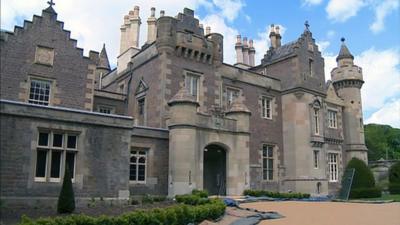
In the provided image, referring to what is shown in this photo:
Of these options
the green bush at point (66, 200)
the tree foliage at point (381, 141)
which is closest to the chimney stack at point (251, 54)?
the green bush at point (66, 200)

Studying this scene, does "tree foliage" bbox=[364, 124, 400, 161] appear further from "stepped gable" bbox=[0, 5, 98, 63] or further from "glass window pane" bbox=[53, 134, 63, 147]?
"glass window pane" bbox=[53, 134, 63, 147]

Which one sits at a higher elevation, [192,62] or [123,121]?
[192,62]

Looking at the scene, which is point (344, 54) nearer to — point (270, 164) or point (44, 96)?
point (270, 164)

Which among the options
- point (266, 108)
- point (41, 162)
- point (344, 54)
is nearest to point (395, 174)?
point (344, 54)

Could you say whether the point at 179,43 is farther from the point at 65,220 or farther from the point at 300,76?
the point at 65,220

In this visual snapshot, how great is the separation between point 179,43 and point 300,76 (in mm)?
11472

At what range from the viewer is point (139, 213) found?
37.7ft

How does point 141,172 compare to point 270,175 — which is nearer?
point 141,172

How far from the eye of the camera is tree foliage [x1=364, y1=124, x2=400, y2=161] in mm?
67062

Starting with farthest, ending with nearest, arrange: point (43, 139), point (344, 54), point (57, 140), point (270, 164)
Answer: point (344, 54) → point (270, 164) → point (57, 140) → point (43, 139)

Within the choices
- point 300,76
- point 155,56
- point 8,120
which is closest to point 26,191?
point 8,120

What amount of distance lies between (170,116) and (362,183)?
18649 millimetres

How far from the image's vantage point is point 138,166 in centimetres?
2088

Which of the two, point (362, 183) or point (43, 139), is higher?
point (43, 139)
